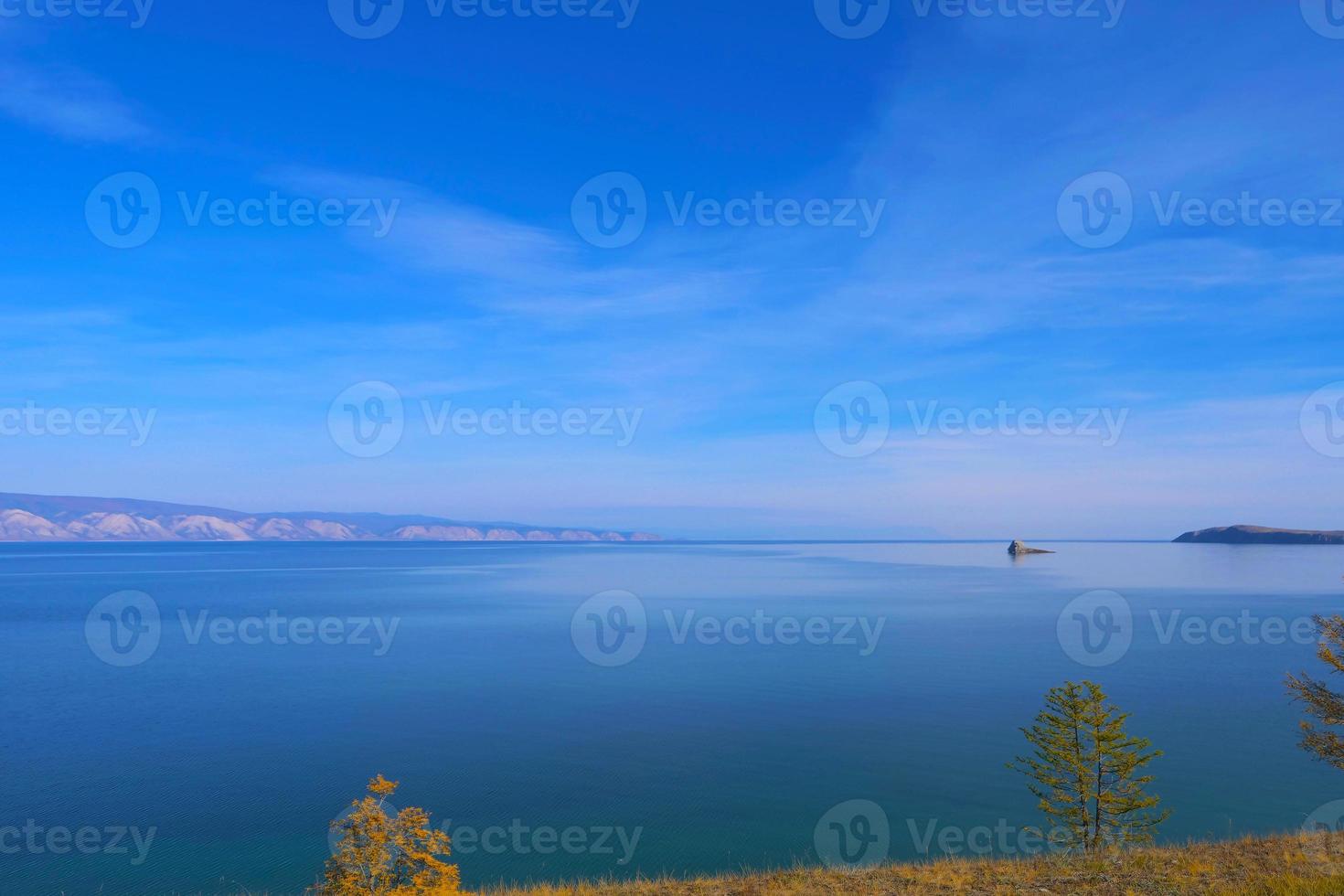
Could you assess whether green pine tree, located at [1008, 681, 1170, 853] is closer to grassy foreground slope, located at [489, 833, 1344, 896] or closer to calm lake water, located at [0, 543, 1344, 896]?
grassy foreground slope, located at [489, 833, 1344, 896]

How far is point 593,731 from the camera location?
39.3 m

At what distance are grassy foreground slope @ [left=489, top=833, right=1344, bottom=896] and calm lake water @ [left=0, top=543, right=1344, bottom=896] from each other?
4845 mm

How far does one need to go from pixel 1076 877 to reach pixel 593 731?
82.4 feet

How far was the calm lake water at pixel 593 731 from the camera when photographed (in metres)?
26.4

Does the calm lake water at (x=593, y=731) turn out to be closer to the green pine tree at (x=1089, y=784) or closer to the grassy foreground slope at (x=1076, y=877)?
the green pine tree at (x=1089, y=784)

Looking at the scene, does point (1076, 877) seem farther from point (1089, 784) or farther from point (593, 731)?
point (593, 731)

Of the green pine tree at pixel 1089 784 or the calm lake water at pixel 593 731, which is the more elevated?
the green pine tree at pixel 1089 784

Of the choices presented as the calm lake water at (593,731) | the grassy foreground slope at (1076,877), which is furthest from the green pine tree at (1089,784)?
the calm lake water at (593,731)

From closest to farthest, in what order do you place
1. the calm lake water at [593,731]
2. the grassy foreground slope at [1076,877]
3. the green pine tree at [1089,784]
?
1. the grassy foreground slope at [1076,877]
2. the green pine tree at [1089,784]
3. the calm lake water at [593,731]

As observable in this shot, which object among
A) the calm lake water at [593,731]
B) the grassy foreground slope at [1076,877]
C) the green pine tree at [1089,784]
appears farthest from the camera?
the calm lake water at [593,731]

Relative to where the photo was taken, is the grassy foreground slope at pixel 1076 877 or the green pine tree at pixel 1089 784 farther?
the green pine tree at pixel 1089 784

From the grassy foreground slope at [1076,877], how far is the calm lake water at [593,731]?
15.9 ft

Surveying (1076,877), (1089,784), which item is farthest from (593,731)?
(1076,877)

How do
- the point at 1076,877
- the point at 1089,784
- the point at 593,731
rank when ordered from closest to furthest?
the point at 1076,877 → the point at 1089,784 → the point at 593,731
